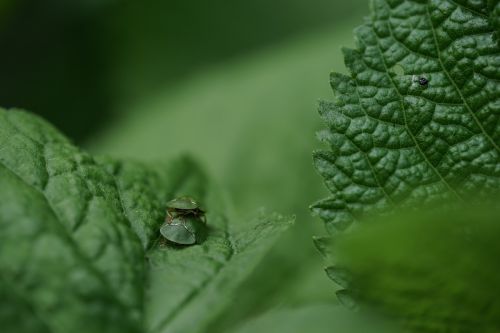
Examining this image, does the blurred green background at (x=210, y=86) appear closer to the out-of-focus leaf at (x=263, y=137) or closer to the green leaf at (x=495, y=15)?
the out-of-focus leaf at (x=263, y=137)

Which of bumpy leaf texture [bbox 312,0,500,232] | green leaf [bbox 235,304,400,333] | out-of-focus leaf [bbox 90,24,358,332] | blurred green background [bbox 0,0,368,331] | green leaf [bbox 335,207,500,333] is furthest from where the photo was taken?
blurred green background [bbox 0,0,368,331]

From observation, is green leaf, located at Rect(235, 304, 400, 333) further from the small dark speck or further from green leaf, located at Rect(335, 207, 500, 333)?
the small dark speck

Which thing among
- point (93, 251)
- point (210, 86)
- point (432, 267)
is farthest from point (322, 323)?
point (210, 86)

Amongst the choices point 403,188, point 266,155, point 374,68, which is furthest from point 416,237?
point 266,155

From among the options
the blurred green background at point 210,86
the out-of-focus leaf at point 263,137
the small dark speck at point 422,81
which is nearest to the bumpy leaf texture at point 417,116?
the small dark speck at point 422,81

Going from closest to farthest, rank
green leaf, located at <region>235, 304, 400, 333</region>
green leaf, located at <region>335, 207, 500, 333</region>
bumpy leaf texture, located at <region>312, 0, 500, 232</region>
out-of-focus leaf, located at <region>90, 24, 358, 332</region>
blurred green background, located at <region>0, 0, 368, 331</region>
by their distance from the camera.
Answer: green leaf, located at <region>335, 207, 500, 333</region>
green leaf, located at <region>235, 304, 400, 333</region>
bumpy leaf texture, located at <region>312, 0, 500, 232</region>
out-of-focus leaf, located at <region>90, 24, 358, 332</region>
blurred green background, located at <region>0, 0, 368, 331</region>

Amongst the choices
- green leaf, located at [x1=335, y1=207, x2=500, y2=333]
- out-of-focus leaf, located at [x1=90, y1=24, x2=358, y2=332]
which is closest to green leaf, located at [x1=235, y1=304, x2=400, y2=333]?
green leaf, located at [x1=335, y1=207, x2=500, y2=333]

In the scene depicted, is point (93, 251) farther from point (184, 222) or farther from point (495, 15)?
point (495, 15)
